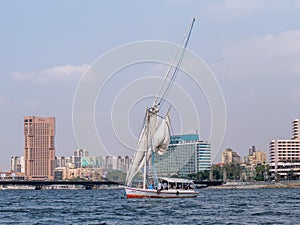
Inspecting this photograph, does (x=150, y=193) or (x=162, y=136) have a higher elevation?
(x=162, y=136)

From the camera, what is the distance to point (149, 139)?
10044cm

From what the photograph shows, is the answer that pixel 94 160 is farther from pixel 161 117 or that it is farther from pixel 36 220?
pixel 36 220

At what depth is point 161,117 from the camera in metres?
102

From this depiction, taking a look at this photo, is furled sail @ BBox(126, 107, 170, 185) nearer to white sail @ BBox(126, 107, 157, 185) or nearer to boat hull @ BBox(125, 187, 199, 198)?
white sail @ BBox(126, 107, 157, 185)

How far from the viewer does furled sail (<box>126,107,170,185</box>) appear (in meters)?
99.7

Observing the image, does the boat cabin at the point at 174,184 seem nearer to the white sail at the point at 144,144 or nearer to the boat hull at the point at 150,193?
the boat hull at the point at 150,193

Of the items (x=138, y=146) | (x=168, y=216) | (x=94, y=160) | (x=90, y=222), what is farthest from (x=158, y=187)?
(x=94, y=160)

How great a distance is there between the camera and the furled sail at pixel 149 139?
99738mm

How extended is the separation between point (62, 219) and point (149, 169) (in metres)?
49.7

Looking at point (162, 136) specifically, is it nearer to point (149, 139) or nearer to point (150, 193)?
point (149, 139)

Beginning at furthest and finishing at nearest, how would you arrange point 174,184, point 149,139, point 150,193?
point 174,184
point 149,139
point 150,193

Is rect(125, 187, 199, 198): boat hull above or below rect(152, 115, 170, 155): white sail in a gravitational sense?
below

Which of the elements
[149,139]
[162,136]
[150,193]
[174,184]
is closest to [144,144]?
[149,139]

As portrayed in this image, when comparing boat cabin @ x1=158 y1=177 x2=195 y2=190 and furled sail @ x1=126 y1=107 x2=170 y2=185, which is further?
boat cabin @ x1=158 y1=177 x2=195 y2=190
